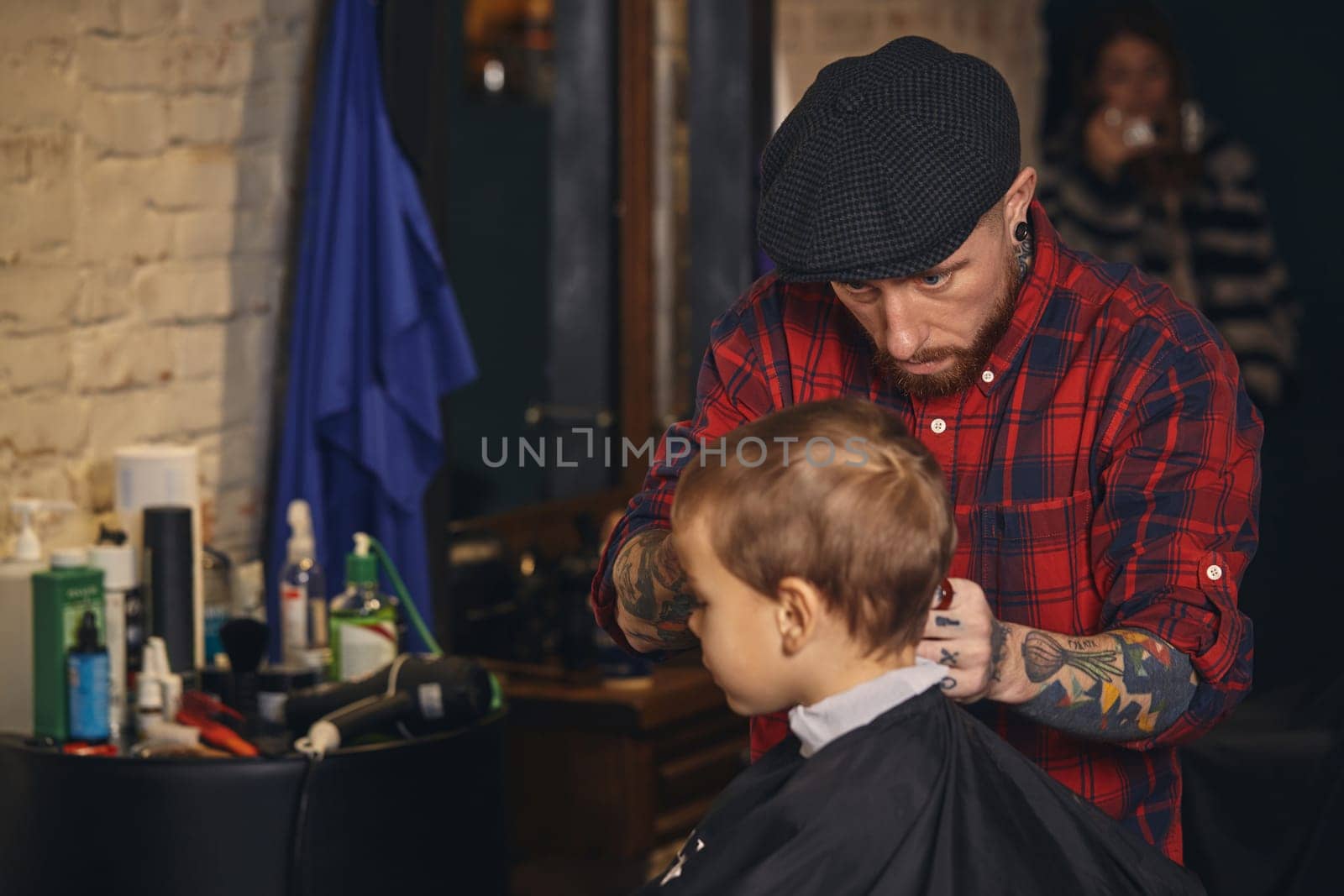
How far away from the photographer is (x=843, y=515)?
1.42 meters

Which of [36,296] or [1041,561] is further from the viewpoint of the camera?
[36,296]

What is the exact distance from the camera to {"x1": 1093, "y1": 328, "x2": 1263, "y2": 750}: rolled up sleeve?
4.99 ft

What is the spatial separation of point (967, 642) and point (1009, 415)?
11.4 inches

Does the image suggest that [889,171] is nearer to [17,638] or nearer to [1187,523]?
[1187,523]

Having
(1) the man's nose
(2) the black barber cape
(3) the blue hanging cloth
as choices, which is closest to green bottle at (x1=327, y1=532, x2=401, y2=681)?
(3) the blue hanging cloth

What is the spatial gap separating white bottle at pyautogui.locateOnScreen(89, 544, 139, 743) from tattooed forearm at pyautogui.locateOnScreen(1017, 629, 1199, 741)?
130 centimetres

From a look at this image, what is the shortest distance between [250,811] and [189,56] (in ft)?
4.01

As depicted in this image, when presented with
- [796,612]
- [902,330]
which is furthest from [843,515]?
[902,330]

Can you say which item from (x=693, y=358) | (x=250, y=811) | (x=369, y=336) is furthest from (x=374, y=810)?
(x=693, y=358)

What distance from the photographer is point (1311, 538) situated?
3.30 meters

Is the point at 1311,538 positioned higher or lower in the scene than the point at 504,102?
lower

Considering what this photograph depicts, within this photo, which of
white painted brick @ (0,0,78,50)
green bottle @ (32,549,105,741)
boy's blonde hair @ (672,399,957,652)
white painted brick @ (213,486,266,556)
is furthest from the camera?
white painted brick @ (213,486,266,556)

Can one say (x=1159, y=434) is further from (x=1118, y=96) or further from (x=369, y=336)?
(x=1118, y=96)

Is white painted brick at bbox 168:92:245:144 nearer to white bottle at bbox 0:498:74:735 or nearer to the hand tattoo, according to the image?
white bottle at bbox 0:498:74:735
